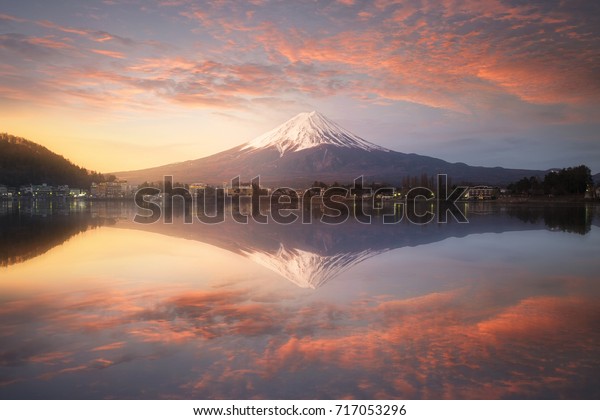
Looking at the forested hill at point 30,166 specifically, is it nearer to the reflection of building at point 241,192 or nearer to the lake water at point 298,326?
the reflection of building at point 241,192

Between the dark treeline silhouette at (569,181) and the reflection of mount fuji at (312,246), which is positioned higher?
the dark treeline silhouette at (569,181)

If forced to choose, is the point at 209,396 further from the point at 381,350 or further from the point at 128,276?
the point at 128,276

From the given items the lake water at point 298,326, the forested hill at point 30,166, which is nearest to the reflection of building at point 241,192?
the forested hill at point 30,166

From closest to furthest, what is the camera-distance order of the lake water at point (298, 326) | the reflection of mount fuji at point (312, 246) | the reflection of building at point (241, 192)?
the lake water at point (298, 326) < the reflection of mount fuji at point (312, 246) < the reflection of building at point (241, 192)

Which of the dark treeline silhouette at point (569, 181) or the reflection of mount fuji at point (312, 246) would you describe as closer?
the reflection of mount fuji at point (312, 246)

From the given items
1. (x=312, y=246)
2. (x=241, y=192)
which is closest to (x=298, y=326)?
(x=312, y=246)

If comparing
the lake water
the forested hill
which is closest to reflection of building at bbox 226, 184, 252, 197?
the forested hill

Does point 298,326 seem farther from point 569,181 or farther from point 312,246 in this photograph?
→ point 569,181
